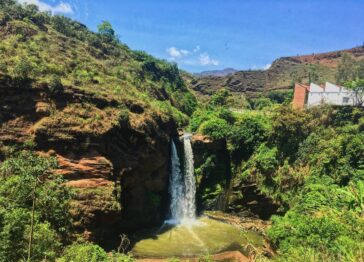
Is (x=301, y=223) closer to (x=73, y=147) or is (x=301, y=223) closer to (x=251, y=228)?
(x=251, y=228)

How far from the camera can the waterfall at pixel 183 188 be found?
37938 mm

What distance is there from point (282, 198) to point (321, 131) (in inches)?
415

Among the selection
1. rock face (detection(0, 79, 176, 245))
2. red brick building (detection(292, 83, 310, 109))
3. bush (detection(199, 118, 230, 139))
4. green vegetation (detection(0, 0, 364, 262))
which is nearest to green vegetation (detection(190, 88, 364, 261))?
bush (detection(199, 118, 230, 139))

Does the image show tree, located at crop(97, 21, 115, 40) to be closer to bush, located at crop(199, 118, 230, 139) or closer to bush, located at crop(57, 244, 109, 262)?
bush, located at crop(199, 118, 230, 139)

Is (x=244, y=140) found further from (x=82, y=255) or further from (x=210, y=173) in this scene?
(x=82, y=255)

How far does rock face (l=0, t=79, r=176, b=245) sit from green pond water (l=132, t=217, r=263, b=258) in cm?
247

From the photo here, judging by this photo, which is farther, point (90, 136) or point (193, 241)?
point (193, 241)

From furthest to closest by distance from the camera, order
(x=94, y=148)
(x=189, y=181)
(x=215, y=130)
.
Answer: (x=215, y=130), (x=189, y=181), (x=94, y=148)

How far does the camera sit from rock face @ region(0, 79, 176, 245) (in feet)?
88.2

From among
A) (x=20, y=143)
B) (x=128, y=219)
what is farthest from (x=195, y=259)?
(x=20, y=143)

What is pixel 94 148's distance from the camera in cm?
2906

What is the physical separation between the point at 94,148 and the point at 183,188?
14.0 meters

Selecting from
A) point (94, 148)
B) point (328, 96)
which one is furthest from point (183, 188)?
point (328, 96)

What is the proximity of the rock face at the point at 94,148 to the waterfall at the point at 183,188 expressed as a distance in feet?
11.8
